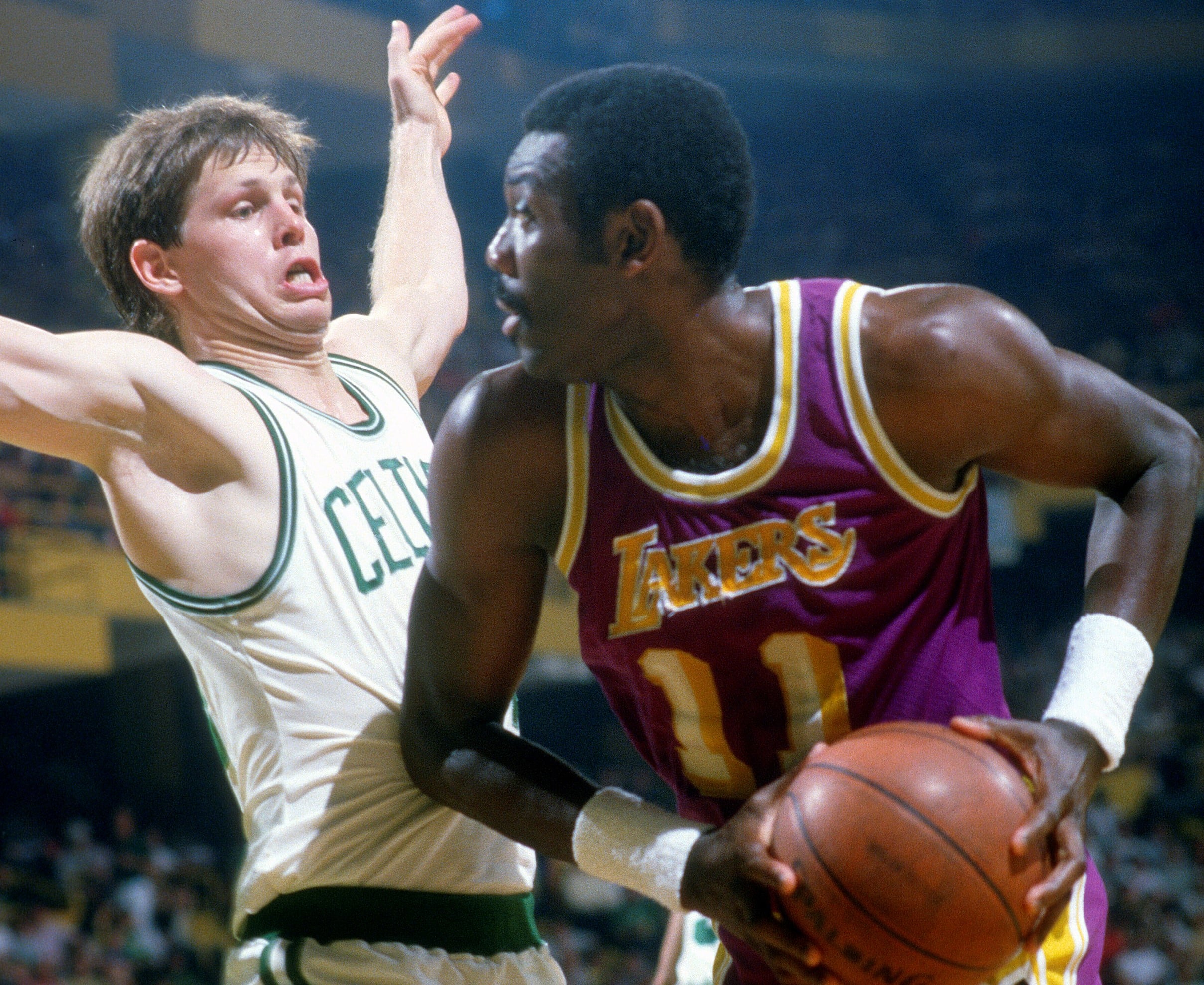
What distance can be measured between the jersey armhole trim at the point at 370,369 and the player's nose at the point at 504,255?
86 centimetres

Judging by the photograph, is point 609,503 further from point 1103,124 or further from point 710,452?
point 1103,124

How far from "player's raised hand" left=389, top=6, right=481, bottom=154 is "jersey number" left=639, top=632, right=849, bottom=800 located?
164 cm

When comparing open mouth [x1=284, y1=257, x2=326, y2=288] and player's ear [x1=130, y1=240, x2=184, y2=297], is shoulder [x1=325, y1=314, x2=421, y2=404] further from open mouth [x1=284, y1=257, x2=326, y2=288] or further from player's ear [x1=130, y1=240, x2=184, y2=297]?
player's ear [x1=130, y1=240, x2=184, y2=297]

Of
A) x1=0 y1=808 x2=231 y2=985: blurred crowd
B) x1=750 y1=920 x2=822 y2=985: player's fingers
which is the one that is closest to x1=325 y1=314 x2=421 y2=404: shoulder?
x1=750 y1=920 x2=822 y2=985: player's fingers

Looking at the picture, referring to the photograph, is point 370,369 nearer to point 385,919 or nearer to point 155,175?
point 155,175

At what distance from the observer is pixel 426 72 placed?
120 inches

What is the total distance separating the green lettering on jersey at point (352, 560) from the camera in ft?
6.90

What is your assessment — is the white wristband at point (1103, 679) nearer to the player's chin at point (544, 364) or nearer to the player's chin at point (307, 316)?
the player's chin at point (544, 364)

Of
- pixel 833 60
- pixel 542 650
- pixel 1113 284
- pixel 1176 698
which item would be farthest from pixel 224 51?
pixel 1176 698

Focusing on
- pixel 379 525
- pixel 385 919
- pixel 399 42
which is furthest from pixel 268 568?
pixel 399 42

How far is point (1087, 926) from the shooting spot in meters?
1.76

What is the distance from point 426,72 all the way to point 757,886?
7.04ft

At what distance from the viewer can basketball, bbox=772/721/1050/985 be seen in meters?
1.43

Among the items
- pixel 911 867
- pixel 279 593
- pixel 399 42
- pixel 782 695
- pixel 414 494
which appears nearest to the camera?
pixel 911 867
